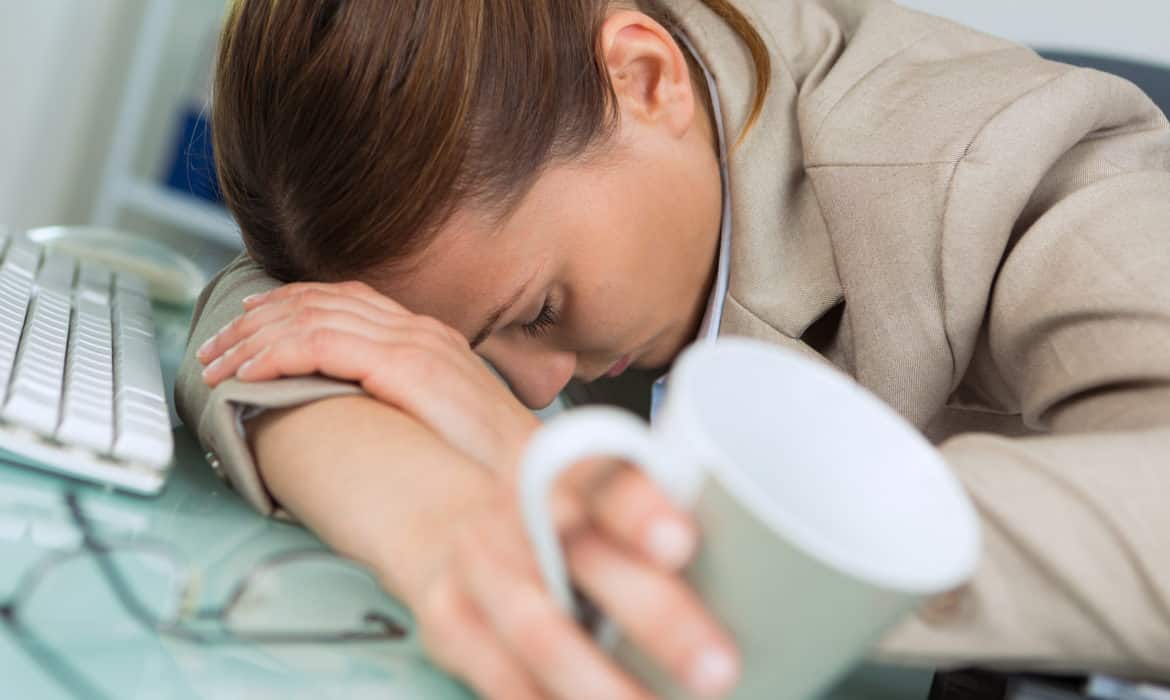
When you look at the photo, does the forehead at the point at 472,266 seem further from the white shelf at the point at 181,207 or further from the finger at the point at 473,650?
the white shelf at the point at 181,207

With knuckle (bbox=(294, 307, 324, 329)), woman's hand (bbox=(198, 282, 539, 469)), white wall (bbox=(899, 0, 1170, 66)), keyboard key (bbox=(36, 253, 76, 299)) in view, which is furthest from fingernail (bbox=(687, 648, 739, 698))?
white wall (bbox=(899, 0, 1170, 66))

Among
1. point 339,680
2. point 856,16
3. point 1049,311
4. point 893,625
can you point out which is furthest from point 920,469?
point 856,16

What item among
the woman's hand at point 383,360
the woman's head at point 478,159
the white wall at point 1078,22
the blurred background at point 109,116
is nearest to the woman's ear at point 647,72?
the woman's head at point 478,159

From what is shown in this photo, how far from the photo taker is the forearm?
1.38 ft

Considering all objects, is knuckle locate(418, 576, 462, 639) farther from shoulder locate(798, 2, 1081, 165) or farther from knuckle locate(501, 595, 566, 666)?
→ shoulder locate(798, 2, 1081, 165)

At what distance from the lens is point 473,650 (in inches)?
12.2

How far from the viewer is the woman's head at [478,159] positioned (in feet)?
2.16

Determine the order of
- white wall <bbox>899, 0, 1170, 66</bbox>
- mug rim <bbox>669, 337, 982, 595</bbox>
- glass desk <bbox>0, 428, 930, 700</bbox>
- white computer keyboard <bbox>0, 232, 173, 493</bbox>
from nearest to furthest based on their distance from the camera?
1. mug rim <bbox>669, 337, 982, 595</bbox>
2. glass desk <bbox>0, 428, 930, 700</bbox>
3. white computer keyboard <bbox>0, 232, 173, 493</bbox>
4. white wall <bbox>899, 0, 1170, 66</bbox>

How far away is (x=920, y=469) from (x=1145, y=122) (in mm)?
567

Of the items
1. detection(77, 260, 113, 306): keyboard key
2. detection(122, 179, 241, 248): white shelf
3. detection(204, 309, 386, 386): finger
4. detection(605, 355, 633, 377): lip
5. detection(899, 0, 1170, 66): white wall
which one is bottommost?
detection(122, 179, 241, 248): white shelf

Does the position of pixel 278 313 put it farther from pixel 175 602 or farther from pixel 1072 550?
pixel 1072 550

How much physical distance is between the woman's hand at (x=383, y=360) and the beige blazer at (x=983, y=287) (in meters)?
0.02

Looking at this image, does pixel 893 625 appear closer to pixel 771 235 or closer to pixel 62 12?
pixel 771 235

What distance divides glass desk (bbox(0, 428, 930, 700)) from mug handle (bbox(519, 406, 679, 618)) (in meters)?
0.12
